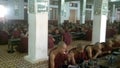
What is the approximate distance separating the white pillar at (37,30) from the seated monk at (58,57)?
7.70 ft

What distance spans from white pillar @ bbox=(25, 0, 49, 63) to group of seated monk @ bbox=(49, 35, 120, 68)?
2196 mm

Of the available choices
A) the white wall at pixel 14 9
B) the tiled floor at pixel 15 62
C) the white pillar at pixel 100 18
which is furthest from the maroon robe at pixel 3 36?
the white wall at pixel 14 9

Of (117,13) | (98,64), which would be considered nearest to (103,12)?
(98,64)

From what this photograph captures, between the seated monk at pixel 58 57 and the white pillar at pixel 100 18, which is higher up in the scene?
the white pillar at pixel 100 18

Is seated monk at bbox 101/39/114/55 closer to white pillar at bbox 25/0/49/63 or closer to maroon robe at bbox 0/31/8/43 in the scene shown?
white pillar at bbox 25/0/49/63

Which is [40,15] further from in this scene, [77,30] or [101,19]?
[77,30]

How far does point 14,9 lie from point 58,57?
14383 millimetres

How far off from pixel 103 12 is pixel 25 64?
4542 millimetres

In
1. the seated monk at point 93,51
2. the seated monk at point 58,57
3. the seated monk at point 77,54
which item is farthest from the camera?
the seated monk at point 93,51

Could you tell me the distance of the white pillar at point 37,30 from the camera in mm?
7348

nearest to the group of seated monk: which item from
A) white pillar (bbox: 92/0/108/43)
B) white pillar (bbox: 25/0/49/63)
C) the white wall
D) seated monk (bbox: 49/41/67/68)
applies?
seated monk (bbox: 49/41/67/68)

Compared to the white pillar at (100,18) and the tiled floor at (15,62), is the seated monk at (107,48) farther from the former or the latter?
the white pillar at (100,18)

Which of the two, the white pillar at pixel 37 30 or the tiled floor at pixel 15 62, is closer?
the tiled floor at pixel 15 62

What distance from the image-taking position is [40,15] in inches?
292
